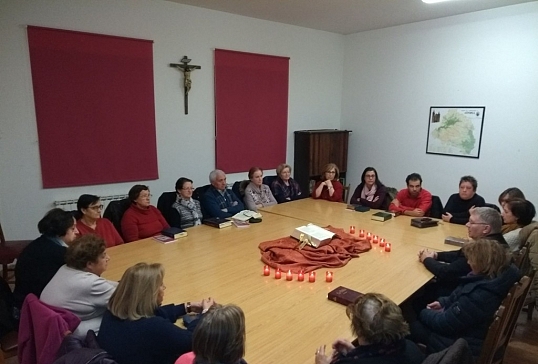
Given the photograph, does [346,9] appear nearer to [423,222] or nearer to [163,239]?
[423,222]

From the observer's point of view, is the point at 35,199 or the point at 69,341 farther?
the point at 35,199

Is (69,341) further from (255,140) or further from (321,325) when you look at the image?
(255,140)

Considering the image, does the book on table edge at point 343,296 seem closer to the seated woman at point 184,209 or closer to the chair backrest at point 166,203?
the seated woman at point 184,209

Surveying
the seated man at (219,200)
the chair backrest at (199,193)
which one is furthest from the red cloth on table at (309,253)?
the chair backrest at (199,193)

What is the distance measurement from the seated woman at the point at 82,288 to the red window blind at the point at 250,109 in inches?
140

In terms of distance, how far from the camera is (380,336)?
1463mm

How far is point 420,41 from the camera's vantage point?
586 centimetres

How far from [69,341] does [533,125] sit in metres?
5.58

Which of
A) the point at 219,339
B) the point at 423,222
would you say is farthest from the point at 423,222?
the point at 219,339

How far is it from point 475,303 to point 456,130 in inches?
168

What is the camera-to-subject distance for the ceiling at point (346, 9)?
4793mm

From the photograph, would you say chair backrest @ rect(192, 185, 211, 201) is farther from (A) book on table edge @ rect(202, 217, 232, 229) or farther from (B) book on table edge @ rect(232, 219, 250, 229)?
(B) book on table edge @ rect(232, 219, 250, 229)

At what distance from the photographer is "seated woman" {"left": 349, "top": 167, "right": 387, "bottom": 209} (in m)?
4.50

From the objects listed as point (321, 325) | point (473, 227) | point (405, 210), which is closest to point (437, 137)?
point (405, 210)
